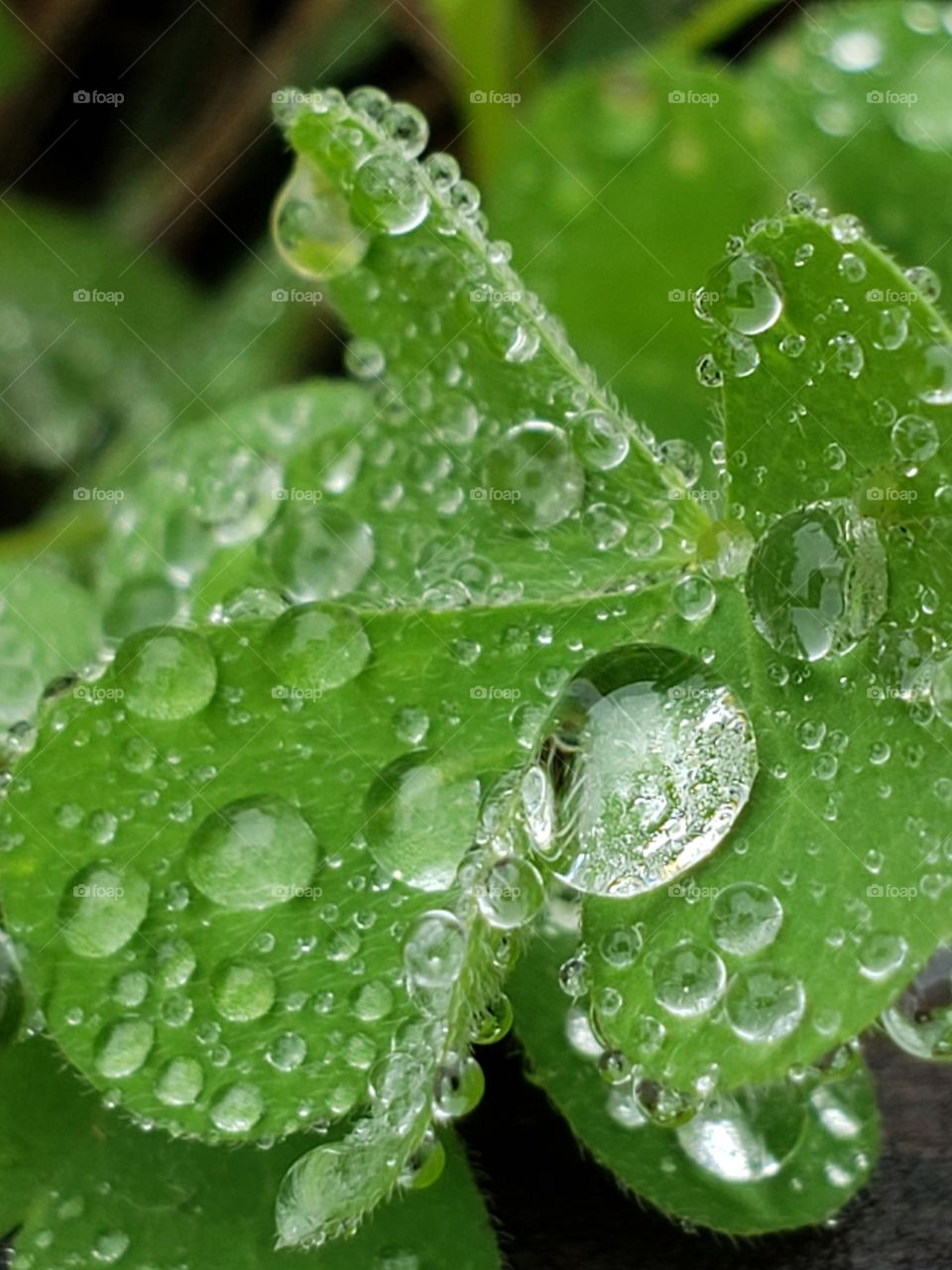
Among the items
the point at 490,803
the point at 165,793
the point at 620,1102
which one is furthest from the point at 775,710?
the point at 165,793

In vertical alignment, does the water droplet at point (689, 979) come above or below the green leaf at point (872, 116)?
below

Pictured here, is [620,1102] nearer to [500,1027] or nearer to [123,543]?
[500,1027]

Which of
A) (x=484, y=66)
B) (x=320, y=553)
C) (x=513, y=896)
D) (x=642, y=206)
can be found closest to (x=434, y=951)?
(x=513, y=896)

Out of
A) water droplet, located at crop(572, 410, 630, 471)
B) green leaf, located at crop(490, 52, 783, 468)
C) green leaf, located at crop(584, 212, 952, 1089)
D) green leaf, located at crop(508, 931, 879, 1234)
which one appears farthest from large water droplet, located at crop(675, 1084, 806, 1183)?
green leaf, located at crop(490, 52, 783, 468)

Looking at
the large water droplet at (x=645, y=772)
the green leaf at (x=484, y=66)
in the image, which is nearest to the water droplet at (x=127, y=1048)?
the large water droplet at (x=645, y=772)

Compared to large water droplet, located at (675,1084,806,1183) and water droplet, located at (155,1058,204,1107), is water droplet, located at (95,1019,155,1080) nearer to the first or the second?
water droplet, located at (155,1058,204,1107)

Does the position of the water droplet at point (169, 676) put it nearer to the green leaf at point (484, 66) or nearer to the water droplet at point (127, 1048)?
the water droplet at point (127, 1048)
